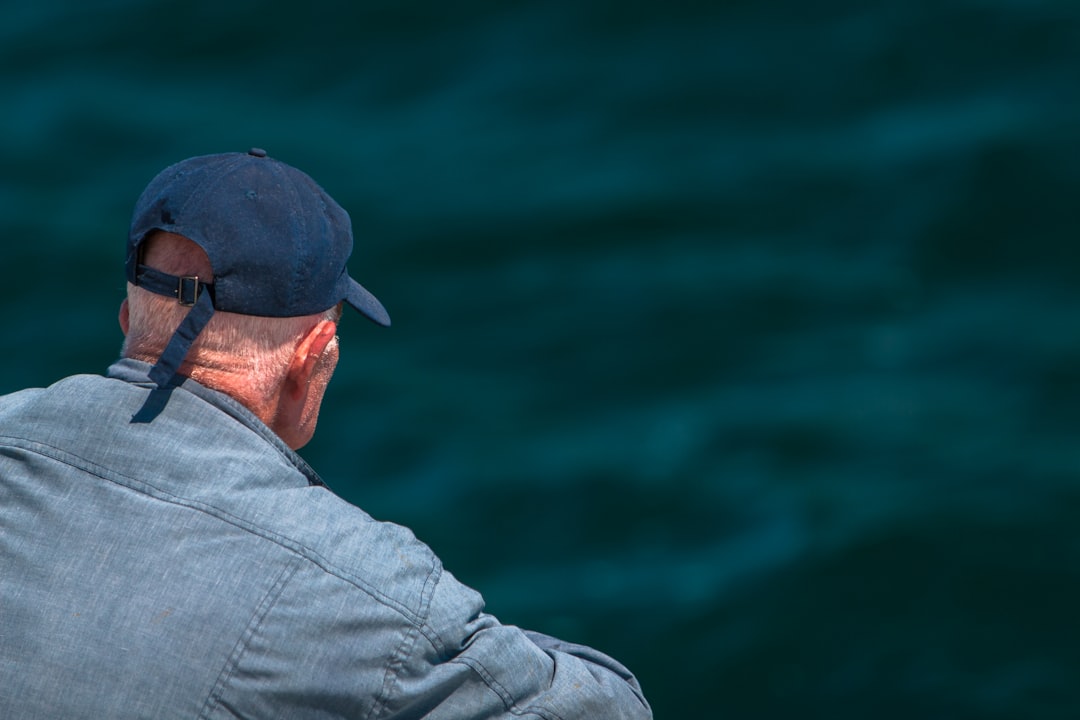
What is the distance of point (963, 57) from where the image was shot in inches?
231

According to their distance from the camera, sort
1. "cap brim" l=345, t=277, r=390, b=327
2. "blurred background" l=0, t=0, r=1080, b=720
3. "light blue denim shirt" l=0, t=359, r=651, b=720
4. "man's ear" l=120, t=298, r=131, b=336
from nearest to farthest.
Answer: "light blue denim shirt" l=0, t=359, r=651, b=720, "man's ear" l=120, t=298, r=131, b=336, "cap brim" l=345, t=277, r=390, b=327, "blurred background" l=0, t=0, r=1080, b=720

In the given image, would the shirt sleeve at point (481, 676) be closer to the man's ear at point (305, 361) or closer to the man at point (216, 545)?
the man at point (216, 545)

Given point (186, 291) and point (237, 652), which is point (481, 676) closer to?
point (237, 652)

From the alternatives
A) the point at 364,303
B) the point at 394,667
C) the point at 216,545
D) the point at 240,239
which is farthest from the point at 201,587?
the point at 364,303

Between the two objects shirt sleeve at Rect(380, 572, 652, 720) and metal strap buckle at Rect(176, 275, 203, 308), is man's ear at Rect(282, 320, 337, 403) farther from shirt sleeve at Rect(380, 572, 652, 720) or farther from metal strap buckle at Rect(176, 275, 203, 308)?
shirt sleeve at Rect(380, 572, 652, 720)

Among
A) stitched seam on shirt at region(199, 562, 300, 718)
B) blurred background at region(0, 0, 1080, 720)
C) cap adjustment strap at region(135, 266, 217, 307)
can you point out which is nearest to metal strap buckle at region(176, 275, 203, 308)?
cap adjustment strap at region(135, 266, 217, 307)

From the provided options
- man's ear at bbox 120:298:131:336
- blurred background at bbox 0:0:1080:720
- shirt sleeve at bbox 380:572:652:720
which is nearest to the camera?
shirt sleeve at bbox 380:572:652:720

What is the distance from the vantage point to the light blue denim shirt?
1668mm

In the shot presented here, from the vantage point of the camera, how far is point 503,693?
1861mm

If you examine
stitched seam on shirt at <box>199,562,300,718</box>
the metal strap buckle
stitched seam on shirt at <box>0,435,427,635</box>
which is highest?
the metal strap buckle

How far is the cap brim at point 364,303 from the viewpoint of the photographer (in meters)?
Answer: 2.20

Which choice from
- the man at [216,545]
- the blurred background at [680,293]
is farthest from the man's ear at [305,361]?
the blurred background at [680,293]

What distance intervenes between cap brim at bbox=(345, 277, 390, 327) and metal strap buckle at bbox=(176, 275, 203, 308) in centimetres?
28

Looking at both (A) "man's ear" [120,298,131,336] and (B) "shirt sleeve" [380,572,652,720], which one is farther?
(A) "man's ear" [120,298,131,336]
